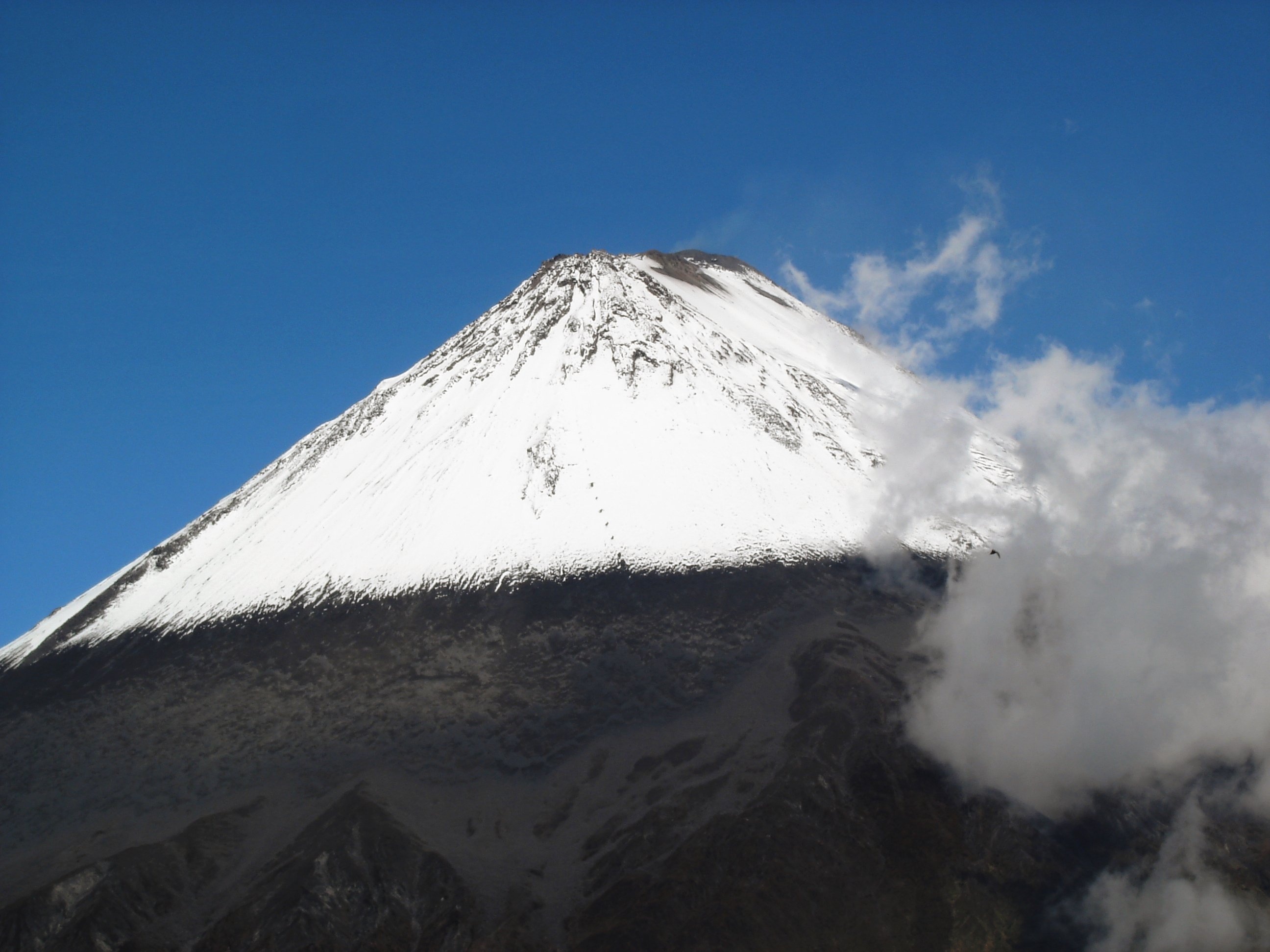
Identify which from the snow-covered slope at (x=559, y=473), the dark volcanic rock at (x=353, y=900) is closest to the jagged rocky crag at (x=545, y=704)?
the dark volcanic rock at (x=353, y=900)

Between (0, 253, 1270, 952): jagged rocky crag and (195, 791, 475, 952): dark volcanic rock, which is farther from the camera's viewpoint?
(0, 253, 1270, 952): jagged rocky crag

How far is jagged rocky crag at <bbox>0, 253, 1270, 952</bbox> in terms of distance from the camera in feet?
173

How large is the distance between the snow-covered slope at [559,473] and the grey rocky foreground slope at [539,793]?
14.4 feet

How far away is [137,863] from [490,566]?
109ft

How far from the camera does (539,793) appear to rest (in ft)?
202

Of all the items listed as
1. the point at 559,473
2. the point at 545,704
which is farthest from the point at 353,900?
the point at 559,473

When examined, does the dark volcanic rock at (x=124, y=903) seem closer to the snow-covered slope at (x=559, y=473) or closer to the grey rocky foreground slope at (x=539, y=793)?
the grey rocky foreground slope at (x=539, y=793)

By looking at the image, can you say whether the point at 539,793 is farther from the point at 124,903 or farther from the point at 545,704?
the point at 124,903

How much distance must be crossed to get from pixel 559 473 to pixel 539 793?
35.2 meters

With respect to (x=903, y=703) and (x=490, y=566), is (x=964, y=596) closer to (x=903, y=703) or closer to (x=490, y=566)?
(x=903, y=703)

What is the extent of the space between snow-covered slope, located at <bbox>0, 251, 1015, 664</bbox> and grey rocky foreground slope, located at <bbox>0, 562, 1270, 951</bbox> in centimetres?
439

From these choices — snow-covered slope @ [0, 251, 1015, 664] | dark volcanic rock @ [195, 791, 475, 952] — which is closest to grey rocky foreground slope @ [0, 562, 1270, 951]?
dark volcanic rock @ [195, 791, 475, 952]

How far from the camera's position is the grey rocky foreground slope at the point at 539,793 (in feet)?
171

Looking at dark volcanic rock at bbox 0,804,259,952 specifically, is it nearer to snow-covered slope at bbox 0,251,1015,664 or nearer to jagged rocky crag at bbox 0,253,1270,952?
jagged rocky crag at bbox 0,253,1270,952
